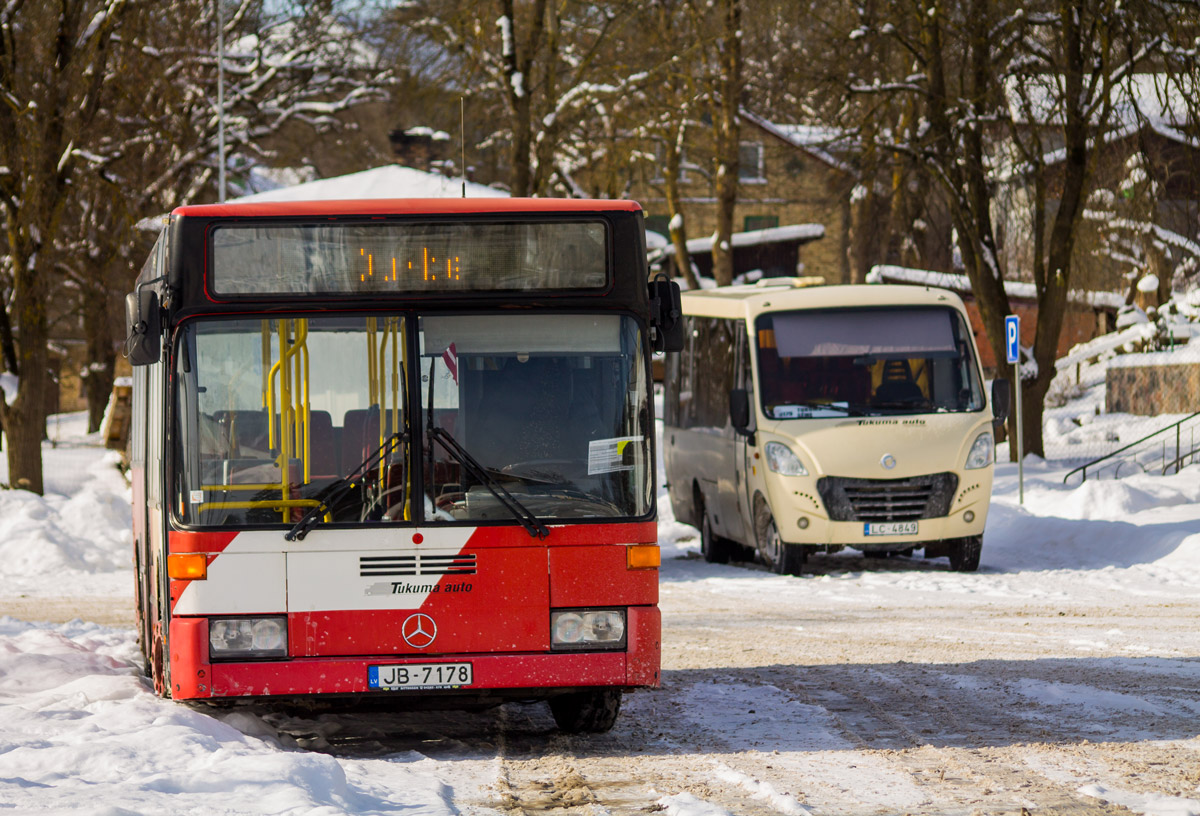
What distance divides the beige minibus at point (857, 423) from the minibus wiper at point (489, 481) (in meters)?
9.28

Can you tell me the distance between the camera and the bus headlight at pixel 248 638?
755 centimetres

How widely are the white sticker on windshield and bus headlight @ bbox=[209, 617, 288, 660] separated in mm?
1592

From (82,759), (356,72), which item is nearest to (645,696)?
(82,759)

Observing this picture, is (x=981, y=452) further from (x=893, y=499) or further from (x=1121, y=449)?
(x=1121, y=449)

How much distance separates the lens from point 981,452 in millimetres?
16938

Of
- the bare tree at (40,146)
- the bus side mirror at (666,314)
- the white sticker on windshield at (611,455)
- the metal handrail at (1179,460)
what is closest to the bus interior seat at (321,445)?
the white sticker on windshield at (611,455)

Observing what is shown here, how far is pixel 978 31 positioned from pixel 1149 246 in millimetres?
16560

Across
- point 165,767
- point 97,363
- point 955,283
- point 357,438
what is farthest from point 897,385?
point 97,363

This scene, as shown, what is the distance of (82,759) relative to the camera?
664cm

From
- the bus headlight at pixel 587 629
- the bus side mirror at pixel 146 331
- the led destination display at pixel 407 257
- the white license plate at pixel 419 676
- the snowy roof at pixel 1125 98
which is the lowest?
the white license plate at pixel 419 676

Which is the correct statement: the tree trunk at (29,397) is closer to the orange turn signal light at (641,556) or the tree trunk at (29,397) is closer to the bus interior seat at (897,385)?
the bus interior seat at (897,385)

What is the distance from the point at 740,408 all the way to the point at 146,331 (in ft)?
32.8

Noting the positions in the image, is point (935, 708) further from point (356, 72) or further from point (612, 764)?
point (356, 72)

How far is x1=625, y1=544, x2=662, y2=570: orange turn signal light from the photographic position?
7703 millimetres
